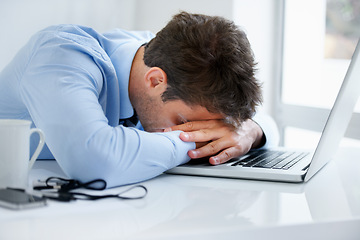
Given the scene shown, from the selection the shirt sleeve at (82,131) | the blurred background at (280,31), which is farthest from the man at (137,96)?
the blurred background at (280,31)

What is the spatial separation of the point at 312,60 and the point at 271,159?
1562 millimetres

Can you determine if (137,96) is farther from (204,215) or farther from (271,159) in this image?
(204,215)

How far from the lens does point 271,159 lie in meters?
1.17

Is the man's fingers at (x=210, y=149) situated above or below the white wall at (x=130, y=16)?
below

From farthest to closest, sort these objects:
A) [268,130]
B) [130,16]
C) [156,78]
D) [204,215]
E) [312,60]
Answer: [130,16], [312,60], [268,130], [156,78], [204,215]

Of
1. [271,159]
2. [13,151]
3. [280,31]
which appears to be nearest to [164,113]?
[271,159]

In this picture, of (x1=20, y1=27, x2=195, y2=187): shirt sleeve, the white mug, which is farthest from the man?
the white mug

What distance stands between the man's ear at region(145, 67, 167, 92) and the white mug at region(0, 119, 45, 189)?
478 millimetres

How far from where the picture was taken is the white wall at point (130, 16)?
235 centimetres

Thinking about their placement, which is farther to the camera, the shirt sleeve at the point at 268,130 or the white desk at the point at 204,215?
the shirt sleeve at the point at 268,130

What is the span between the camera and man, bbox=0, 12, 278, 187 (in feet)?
2.93

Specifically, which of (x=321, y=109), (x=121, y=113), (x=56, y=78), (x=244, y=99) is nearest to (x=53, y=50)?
(x=56, y=78)

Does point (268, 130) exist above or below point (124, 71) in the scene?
below

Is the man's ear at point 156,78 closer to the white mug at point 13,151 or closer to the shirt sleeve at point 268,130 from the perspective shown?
the shirt sleeve at point 268,130
